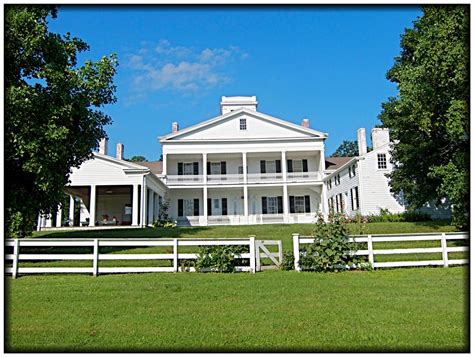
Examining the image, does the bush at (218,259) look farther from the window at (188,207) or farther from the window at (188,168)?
the window at (188,168)

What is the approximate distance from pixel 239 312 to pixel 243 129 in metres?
27.0

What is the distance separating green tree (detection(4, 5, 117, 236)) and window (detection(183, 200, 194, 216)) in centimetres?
1940

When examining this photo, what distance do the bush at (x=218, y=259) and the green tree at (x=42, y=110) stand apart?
4737mm

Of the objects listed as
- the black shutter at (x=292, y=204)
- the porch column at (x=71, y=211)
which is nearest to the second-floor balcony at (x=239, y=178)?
the black shutter at (x=292, y=204)

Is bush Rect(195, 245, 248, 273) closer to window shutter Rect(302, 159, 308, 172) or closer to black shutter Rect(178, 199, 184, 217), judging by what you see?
black shutter Rect(178, 199, 184, 217)

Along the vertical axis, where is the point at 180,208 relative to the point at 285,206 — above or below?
above

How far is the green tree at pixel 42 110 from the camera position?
10.5 metres

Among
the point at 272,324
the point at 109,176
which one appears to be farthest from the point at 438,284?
the point at 109,176

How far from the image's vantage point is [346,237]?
1007 centimetres

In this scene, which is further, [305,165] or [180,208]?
[305,165]

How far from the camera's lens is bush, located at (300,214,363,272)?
9.73 m

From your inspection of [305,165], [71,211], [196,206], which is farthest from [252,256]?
[305,165]

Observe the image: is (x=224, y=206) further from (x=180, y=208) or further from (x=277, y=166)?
(x=277, y=166)

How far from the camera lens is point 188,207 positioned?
32594 millimetres
